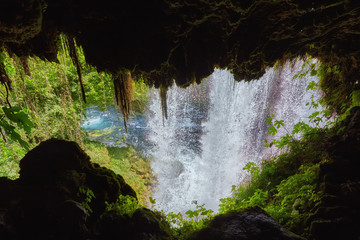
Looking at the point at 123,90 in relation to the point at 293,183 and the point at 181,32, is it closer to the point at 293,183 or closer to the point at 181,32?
the point at 181,32

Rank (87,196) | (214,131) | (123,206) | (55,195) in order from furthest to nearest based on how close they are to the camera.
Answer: (214,131), (123,206), (87,196), (55,195)

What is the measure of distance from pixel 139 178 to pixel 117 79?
9.58 metres

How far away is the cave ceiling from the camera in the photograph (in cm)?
226

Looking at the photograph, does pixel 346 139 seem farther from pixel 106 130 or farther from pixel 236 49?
pixel 106 130

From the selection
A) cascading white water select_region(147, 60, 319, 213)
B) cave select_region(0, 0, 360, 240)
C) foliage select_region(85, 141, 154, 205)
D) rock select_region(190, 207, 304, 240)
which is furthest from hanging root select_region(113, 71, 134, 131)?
cascading white water select_region(147, 60, 319, 213)

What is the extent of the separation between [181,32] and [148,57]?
2.23 ft

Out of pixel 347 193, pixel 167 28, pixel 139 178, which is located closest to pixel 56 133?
pixel 139 178

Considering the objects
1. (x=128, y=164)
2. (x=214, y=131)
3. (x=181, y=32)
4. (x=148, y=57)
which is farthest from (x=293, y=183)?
(x=214, y=131)

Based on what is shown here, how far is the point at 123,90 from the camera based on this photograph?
348 cm

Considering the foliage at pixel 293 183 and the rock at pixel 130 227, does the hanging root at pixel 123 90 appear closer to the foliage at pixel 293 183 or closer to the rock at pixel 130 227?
the rock at pixel 130 227

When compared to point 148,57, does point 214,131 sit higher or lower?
lower

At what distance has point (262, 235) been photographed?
7.75ft

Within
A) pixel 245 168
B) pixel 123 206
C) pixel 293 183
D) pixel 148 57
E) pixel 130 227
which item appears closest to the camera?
pixel 130 227

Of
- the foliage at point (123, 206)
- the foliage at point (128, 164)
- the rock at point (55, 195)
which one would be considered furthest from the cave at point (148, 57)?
the foliage at point (128, 164)
